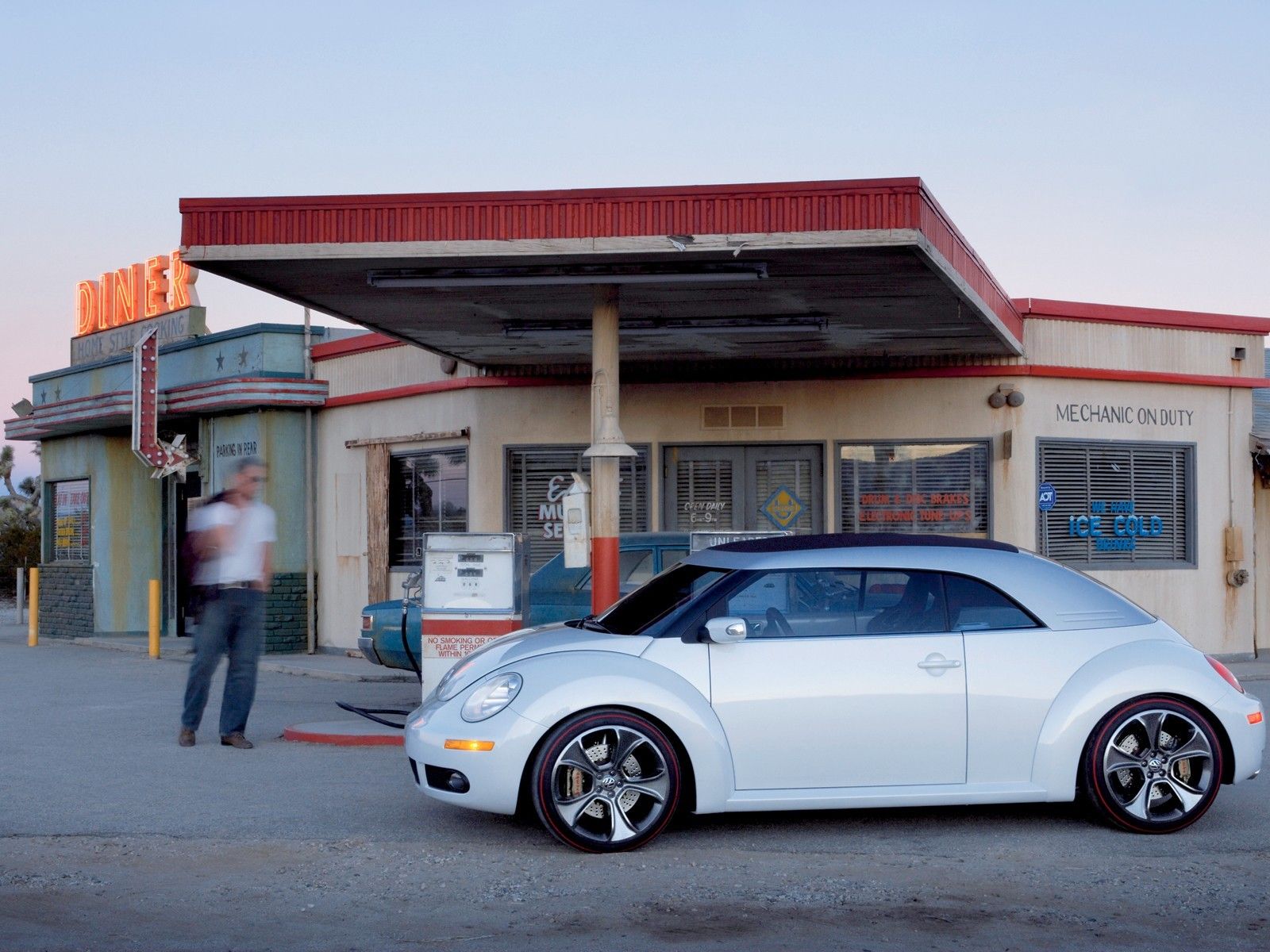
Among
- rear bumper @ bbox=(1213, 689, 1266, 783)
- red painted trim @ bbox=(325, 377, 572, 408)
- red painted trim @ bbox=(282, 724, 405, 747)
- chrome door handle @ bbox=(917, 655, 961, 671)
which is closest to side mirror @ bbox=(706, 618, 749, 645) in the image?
chrome door handle @ bbox=(917, 655, 961, 671)

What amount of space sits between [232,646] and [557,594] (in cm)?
343

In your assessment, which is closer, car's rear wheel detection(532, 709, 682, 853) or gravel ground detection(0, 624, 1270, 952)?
gravel ground detection(0, 624, 1270, 952)

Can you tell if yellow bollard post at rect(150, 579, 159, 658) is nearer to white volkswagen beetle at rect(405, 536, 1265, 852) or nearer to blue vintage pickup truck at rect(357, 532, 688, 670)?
blue vintage pickup truck at rect(357, 532, 688, 670)

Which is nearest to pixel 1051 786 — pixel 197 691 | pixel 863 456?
Answer: pixel 197 691

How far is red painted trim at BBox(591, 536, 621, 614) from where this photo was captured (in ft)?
37.2

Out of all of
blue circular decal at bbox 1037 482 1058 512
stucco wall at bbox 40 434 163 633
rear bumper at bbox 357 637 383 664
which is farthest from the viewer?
stucco wall at bbox 40 434 163 633

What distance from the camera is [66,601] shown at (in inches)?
898

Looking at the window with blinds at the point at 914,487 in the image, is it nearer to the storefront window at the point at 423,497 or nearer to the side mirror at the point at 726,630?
the storefront window at the point at 423,497

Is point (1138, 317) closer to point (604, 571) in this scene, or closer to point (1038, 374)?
point (1038, 374)

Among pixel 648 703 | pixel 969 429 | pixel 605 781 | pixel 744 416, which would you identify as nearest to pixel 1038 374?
pixel 969 429

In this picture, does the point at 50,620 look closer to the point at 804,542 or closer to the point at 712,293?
the point at 712,293

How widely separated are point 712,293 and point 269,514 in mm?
4366

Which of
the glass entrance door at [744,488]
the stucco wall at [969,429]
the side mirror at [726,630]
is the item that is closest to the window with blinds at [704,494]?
the glass entrance door at [744,488]

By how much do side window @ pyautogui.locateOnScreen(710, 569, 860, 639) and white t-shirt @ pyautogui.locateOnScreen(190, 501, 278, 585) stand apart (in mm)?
4037
